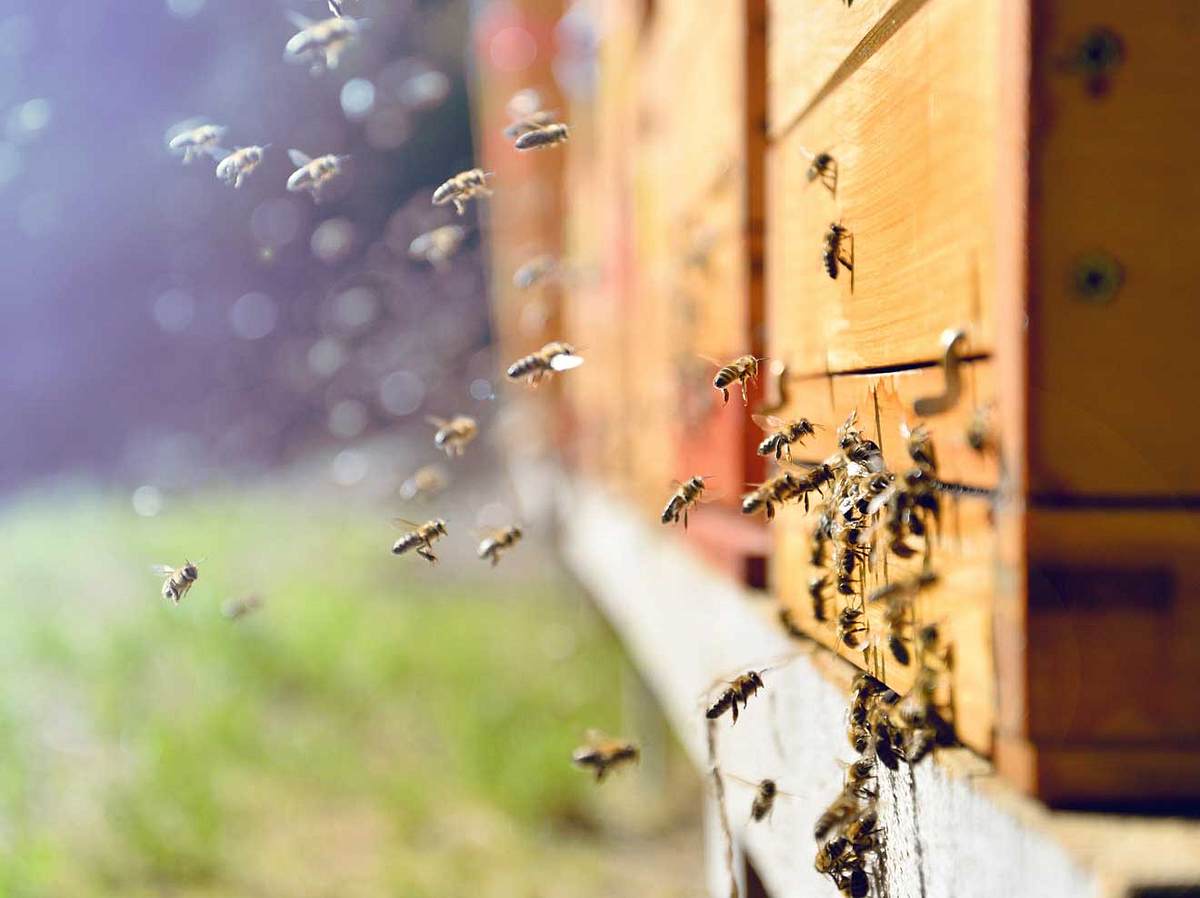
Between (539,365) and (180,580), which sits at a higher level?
(539,365)

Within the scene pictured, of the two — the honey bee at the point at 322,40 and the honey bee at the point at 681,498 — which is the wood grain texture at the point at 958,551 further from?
the honey bee at the point at 322,40

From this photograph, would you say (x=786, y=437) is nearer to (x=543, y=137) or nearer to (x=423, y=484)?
(x=543, y=137)

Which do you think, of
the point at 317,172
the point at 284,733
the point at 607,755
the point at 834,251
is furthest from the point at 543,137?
the point at 284,733

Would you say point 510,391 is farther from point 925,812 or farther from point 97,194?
point 925,812

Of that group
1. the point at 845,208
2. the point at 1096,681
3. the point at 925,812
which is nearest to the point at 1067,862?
the point at 1096,681

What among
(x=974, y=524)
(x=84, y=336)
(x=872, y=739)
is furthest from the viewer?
(x=84, y=336)

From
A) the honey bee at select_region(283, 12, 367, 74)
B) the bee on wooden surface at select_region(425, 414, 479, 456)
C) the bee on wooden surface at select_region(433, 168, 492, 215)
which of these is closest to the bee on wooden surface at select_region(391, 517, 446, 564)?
the bee on wooden surface at select_region(425, 414, 479, 456)
